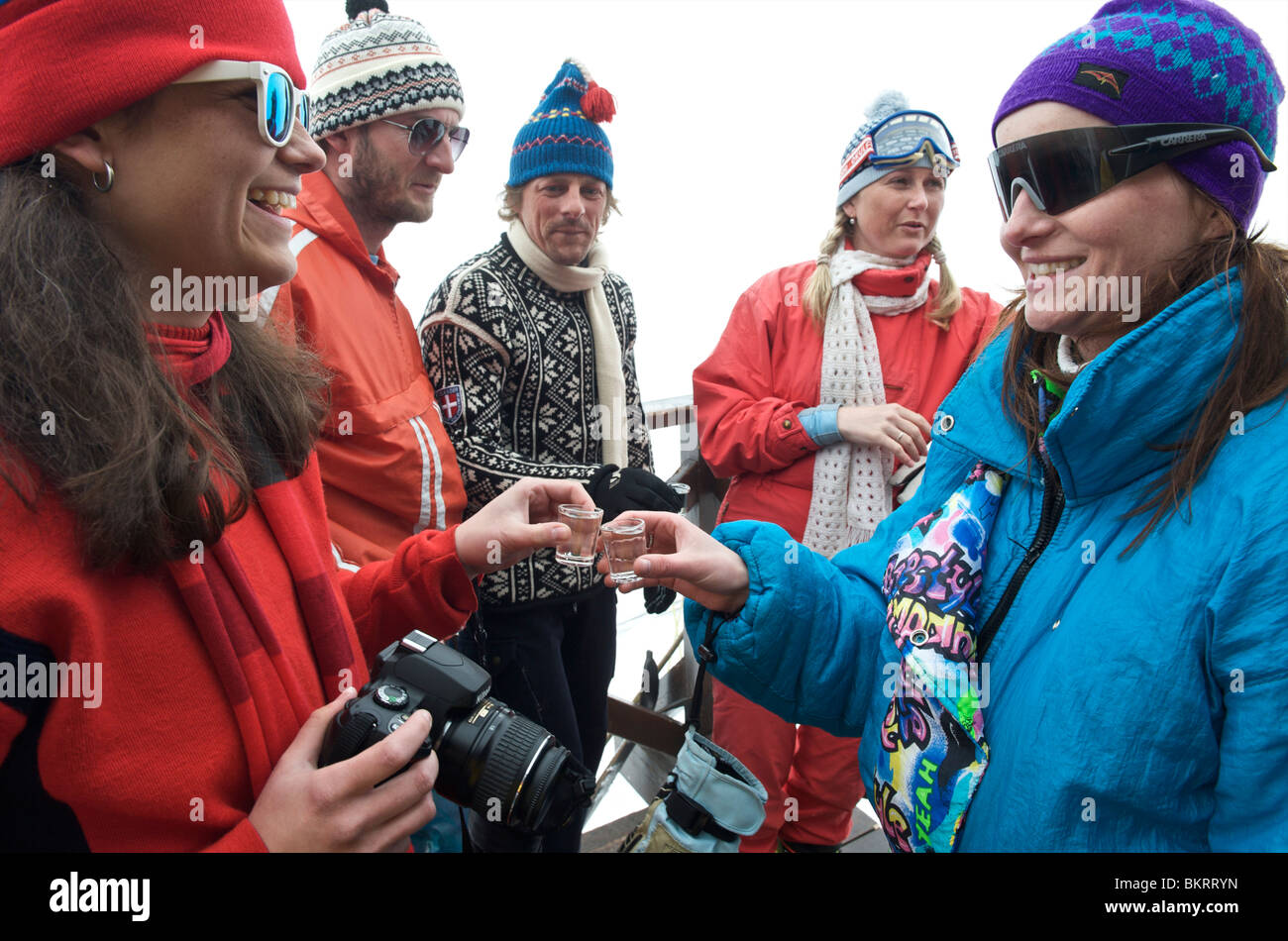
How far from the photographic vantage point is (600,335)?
243 cm

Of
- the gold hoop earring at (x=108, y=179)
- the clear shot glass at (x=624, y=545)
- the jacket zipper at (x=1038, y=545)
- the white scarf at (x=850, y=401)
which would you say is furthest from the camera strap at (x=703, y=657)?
the white scarf at (x=850, y=401)

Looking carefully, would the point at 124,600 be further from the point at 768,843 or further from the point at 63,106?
the point at 768,843

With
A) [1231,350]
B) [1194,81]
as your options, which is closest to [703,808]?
[1231,350]

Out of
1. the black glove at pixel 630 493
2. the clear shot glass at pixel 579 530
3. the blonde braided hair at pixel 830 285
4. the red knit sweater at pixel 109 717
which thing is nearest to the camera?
the red knit sweater at pixel 109 717

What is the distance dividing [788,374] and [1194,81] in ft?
5.64

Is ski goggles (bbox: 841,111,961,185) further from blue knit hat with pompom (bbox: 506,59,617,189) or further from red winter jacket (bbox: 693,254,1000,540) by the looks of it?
blue knit hat with pompom (bbox: 506,59,617,189)

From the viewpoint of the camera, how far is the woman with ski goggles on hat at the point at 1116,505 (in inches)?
35.2

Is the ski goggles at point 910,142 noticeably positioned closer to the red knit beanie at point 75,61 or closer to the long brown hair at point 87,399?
the red knit beanie at point 75,61

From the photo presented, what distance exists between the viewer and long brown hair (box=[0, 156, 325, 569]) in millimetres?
832

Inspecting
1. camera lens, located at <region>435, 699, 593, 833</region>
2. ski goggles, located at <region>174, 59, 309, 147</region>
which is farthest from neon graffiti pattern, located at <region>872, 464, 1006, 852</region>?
ski goggles, located at <region>174, 59, 309, 147</region>

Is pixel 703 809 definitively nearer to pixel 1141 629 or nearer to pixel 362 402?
pixel 1141 629

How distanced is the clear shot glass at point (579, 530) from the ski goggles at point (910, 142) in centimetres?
174

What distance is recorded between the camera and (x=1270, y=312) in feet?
3.16
